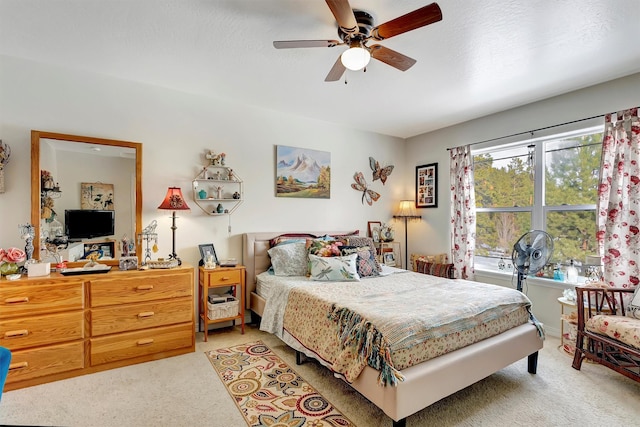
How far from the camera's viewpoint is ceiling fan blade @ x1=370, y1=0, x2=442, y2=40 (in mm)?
1650

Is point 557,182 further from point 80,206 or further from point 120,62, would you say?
point 80,206

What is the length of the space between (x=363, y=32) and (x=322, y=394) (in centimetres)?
253

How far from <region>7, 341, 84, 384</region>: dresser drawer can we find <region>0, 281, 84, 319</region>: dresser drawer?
285 mm

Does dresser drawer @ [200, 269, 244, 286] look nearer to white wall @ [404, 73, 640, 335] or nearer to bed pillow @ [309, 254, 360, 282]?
Answer: bed pillow @ [309, 254, 360, 282]

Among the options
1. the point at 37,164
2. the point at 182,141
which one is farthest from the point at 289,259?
the point at 37,164

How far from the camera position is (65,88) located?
282cm

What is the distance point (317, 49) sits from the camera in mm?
2461

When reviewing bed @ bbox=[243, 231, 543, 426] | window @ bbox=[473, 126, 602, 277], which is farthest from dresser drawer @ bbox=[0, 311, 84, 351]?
window @ bbox=[473, 126, 602, 277]

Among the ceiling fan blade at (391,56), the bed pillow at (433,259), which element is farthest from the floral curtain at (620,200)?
the ceiling fan blade at (391,56)

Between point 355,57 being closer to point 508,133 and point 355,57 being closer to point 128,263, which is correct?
point 128,263

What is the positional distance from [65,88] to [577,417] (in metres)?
4.72

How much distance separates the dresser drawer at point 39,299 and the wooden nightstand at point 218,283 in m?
1.01

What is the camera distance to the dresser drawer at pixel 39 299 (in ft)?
7.41

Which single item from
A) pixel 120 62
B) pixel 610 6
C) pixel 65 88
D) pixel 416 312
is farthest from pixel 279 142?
pixel 610 6
